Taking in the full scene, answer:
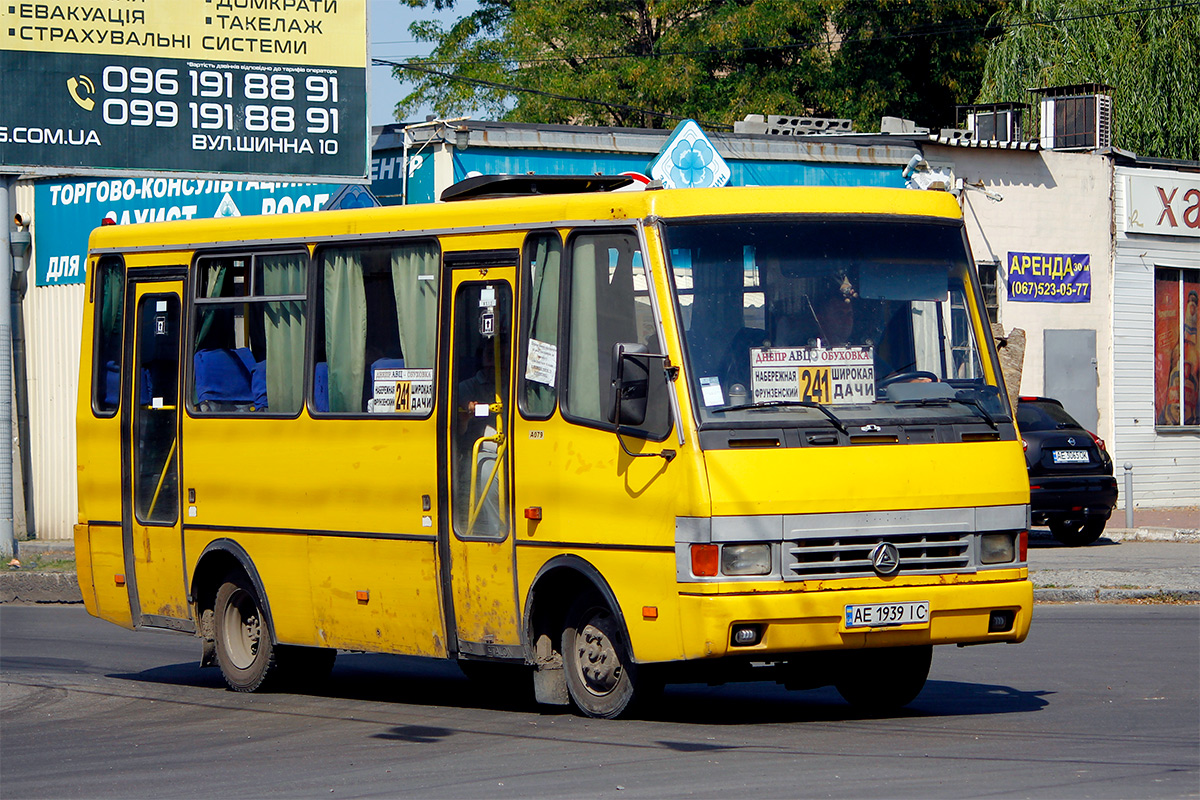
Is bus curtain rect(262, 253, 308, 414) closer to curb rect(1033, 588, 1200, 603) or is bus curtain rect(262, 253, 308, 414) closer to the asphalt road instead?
the asphalt road

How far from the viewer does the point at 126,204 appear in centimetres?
2400

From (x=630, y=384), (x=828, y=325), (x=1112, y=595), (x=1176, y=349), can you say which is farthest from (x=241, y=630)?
(x=1176, y=349)

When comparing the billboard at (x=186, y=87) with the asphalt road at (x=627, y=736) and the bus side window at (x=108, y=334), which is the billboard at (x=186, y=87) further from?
the asphalt road at (x=627, y=736)

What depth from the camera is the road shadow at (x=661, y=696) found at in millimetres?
9688

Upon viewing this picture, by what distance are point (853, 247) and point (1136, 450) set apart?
19187 mm

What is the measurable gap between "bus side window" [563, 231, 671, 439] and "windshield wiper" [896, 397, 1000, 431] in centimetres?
133

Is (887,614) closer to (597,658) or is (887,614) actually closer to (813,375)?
(813,375)

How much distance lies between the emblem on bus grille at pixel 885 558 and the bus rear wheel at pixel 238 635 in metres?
4.51

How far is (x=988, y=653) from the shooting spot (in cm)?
1269

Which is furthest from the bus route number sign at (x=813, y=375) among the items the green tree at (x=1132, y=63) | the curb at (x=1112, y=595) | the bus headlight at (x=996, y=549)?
the green tree at (x=1132, y=63)

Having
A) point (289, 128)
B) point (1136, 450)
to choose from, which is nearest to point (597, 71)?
point (1136, 450)

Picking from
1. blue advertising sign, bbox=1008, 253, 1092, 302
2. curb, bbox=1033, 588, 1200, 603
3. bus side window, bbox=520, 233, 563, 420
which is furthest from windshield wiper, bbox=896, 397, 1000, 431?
blue advertising sign, bbox=1008, 253, 1092, 302

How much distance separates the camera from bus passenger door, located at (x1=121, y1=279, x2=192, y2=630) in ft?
39.6

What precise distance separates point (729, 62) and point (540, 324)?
114ft
